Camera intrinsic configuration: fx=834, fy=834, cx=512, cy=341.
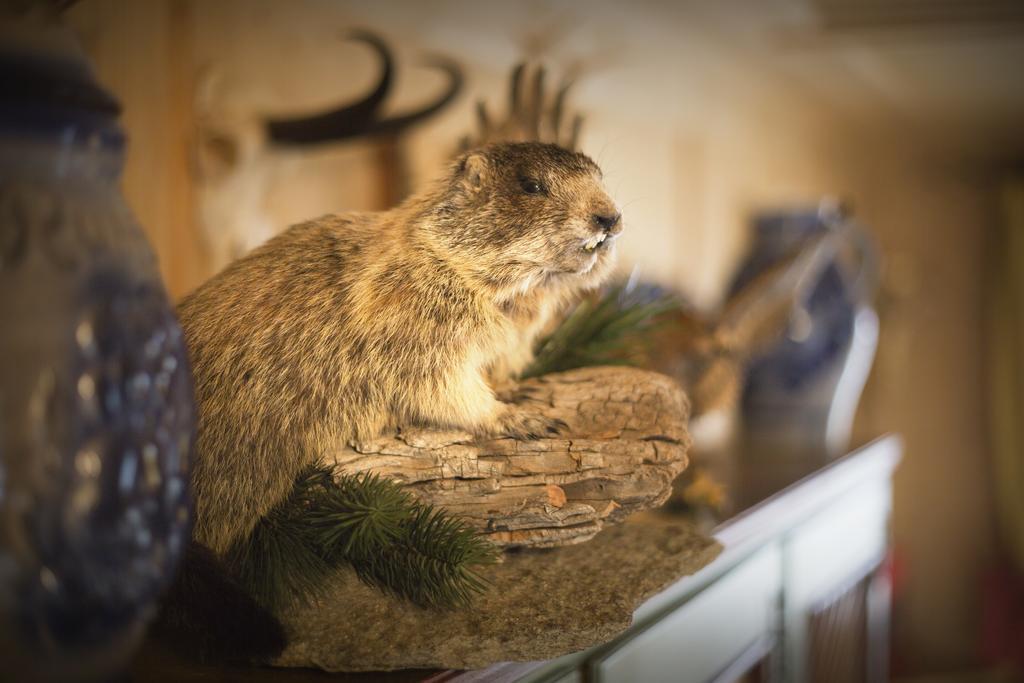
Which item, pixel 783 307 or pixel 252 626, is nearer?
pixel 252 626

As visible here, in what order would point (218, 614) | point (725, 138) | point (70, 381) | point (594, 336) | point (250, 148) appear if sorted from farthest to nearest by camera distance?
1. point (725, 138)
2. point (250, 148)
3. point (594, 336)
4. point (218, 614)
5. point (70, 381)

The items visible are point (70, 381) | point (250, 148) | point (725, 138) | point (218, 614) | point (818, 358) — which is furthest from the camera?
point (725, 138)

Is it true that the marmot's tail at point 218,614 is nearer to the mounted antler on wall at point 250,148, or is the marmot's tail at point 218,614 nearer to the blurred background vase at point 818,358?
the mounted antler on wall at point 250,148

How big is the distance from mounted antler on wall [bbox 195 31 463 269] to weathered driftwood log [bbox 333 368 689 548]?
1.38 feet

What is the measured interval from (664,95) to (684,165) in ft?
0.57

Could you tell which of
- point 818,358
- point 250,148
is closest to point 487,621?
point 250,148

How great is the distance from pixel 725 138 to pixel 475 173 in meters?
1.34

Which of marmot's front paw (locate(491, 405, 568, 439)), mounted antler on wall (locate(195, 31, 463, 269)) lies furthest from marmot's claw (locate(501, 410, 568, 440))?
mounted antler on wall (locate(195, 31, 463, 269))

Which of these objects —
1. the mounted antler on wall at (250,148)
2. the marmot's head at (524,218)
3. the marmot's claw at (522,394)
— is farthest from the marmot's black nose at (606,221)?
the mounted antler on wall at (250,148)

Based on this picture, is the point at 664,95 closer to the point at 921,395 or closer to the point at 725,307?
the point at 725,307

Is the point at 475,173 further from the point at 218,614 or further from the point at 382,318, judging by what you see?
the point at 218,614

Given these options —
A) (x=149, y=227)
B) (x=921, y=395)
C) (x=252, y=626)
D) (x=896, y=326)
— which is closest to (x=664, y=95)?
(x=149, y=227)

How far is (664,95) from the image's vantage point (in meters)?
1.37

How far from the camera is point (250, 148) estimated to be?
794 millimetres
